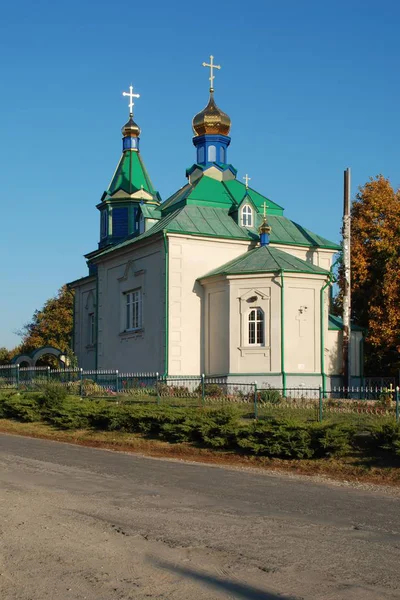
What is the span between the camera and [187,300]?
2897 cm

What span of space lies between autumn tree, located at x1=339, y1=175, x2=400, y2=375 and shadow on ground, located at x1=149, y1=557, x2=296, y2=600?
27110 millimetres

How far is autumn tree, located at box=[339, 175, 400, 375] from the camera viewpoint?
32844 millimetres

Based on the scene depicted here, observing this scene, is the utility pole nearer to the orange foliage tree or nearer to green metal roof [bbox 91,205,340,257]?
green metal roof [bbox 91,205,340,257]

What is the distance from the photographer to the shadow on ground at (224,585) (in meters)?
5.61

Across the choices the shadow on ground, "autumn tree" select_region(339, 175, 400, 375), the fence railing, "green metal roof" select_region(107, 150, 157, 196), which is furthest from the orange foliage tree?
the shadow on ground

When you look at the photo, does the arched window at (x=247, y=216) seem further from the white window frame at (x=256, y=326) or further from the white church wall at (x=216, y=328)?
the white window frame at (x=256, y=326)

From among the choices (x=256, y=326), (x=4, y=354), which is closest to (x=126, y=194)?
(x=256, y=326)

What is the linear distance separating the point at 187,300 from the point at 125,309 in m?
4.10

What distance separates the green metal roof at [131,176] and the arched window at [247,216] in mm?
9548

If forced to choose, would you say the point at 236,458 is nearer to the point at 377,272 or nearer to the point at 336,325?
the point at 336,325

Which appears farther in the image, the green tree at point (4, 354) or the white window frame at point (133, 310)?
the green tree at point (4, 354)

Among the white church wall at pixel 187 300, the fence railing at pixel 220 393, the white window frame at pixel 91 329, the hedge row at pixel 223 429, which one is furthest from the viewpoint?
the white window frame at pixel 91 329

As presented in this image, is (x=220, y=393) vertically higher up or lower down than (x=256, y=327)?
lower down

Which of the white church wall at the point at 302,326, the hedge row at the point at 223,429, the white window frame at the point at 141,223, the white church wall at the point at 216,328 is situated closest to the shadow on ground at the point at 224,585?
the hedge row at the point at 223,429
